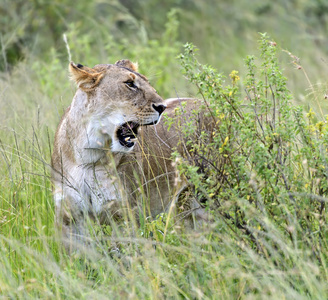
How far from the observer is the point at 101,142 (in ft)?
14.1

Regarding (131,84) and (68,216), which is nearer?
(68,216)

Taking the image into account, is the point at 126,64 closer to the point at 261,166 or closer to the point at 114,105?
the point at 114,105

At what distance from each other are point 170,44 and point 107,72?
17.5 feet

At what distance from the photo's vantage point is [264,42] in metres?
3.58

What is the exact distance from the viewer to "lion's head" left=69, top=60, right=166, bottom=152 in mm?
4285

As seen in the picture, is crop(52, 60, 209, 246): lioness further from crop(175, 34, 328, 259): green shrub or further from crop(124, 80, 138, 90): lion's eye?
crop(175, 34, 328, 259): green shrub

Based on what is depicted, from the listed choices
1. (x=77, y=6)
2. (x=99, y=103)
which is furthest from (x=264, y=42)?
(x=77, y=6)

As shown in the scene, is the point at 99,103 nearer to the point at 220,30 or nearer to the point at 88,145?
the point at 88,145

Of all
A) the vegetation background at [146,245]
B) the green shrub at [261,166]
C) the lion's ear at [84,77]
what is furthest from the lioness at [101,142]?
the green shrub at [261,166]

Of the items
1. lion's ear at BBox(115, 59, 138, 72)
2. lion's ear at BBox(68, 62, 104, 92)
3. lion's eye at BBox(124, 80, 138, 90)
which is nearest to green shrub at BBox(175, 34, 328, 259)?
lion's eye at BBox(124, 80, 138, 90)

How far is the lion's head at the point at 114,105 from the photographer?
4285 millimetres

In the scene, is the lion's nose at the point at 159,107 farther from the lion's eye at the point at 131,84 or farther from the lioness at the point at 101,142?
the lion's eye at the point at 131,84

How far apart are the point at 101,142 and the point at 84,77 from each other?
→ 45cm

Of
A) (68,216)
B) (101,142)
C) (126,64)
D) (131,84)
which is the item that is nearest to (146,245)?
(68,216)
